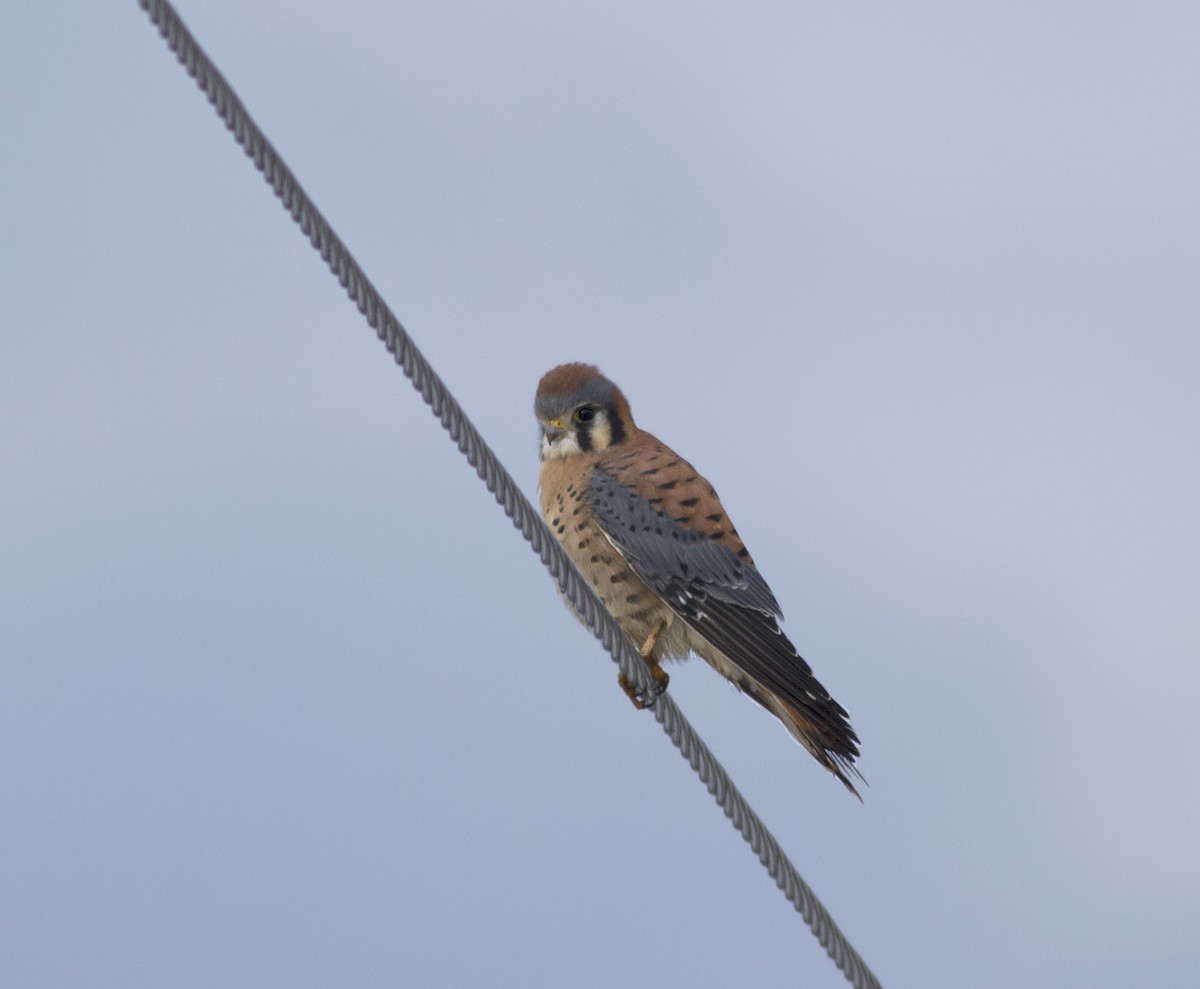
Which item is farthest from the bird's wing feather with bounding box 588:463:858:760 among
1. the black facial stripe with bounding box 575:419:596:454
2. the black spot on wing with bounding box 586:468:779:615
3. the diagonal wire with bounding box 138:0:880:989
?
the diagonal wire with bounding box 138:0:880:989

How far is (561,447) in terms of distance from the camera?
538cm

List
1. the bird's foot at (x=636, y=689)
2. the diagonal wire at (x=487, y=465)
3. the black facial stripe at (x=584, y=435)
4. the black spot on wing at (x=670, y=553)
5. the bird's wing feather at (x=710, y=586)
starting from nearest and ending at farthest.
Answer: the diagonal wire at (x=487, y=465) < the bird's foot at (x=636, y=689) < the bird's wing feather at (x=710, y=586) < the black spot on wing at (x=670, y=553) < the black facial stripe at (x=584, y=435)

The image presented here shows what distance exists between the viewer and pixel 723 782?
3.34 metres

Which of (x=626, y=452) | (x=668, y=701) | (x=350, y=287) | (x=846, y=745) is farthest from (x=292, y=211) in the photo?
(x=626, y=452)

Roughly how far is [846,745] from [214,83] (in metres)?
2.59

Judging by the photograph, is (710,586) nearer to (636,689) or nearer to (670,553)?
(670,553)

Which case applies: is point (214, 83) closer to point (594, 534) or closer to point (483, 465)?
point (483, 465)

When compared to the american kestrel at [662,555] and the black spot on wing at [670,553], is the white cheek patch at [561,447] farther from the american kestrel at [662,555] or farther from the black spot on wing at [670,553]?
the black spot on wing at [670,553]

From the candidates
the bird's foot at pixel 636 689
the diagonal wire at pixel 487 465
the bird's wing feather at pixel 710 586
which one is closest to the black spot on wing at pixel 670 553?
the bird's wing feather at pixel 710 586

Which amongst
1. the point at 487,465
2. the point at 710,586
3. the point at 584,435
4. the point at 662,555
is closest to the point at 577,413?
the point at 584,435

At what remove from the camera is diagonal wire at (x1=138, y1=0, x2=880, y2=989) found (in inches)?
99.1

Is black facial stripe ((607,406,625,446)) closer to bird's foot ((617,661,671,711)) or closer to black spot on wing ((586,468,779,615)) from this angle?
black spot on wing ((586,468,779,615))

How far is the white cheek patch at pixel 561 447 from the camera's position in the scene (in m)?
5.36

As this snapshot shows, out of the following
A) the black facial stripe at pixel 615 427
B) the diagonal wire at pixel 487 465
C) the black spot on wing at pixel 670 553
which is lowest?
the diagonal wire at pixel 487 465
